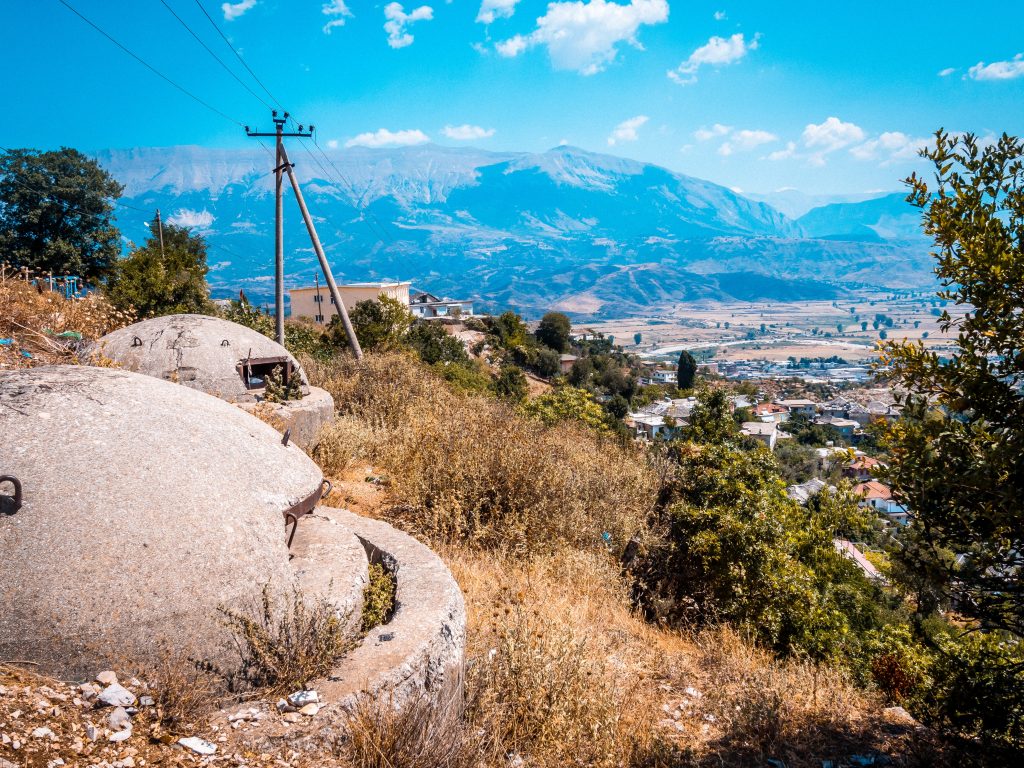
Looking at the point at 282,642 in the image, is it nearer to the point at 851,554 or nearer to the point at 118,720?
the point at 118,720

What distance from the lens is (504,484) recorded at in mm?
6980

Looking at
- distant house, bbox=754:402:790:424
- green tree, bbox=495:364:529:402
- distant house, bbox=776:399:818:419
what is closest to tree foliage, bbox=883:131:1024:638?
green tree, bbox=495:364:529:402

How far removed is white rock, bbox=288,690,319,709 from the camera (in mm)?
2986

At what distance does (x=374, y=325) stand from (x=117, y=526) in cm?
1888

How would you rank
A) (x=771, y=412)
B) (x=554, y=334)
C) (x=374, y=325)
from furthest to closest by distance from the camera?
(x=771, y=412) < (x=554, y=334) < (x=374, y=325)

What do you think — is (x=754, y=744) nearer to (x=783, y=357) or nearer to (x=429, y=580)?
(x=429, y=580)

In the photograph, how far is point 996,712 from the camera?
3197 millimetres

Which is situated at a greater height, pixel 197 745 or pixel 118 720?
pixel 118 720

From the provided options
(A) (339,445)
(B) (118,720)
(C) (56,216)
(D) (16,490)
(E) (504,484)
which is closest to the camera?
(B) (118,720)

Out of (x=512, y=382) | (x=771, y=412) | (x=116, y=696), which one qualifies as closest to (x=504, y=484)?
(x=116, y=696)

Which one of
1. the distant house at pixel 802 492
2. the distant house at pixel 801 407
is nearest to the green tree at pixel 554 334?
the distant house at pixel 801 407

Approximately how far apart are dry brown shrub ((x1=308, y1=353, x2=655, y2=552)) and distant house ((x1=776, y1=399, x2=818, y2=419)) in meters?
61.3

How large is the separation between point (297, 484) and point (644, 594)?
4.25m

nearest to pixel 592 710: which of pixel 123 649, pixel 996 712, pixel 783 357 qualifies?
pixel 996 712
